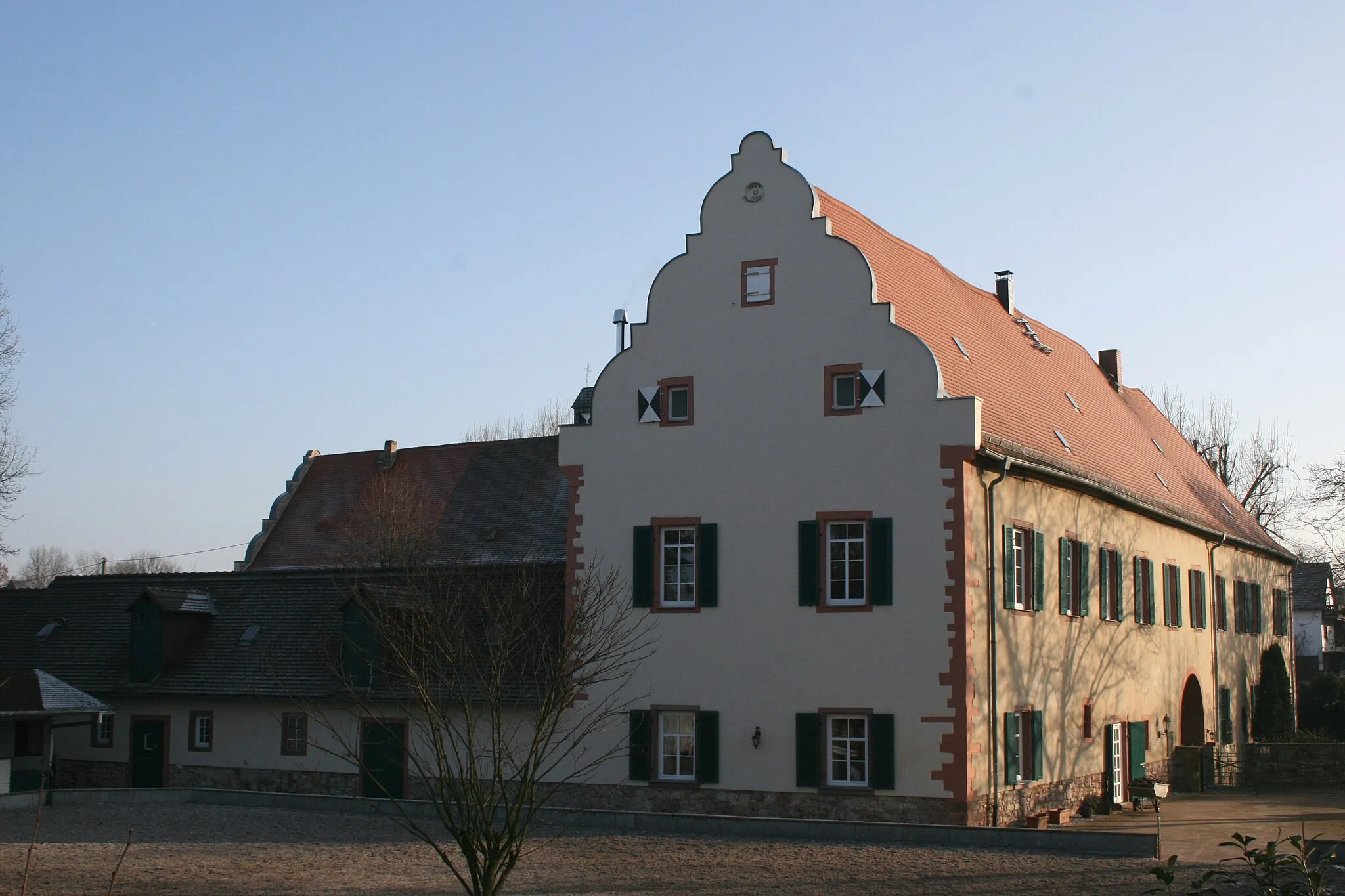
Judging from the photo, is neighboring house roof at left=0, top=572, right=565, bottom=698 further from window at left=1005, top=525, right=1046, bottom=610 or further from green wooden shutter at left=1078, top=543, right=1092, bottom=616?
green wooden shutter at left=1078, top=543, right=1092, bottom=616

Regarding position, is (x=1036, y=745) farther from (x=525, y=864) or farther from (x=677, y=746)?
(x=525, y=864)

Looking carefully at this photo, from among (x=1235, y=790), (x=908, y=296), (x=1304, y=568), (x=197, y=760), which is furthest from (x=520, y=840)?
(x=1304, y=568)

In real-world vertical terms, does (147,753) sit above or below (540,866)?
above

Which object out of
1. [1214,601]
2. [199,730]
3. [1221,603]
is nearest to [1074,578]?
[1214,601]

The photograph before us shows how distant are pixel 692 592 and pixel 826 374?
4.26 m

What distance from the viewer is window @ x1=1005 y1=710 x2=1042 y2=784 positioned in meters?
24.0

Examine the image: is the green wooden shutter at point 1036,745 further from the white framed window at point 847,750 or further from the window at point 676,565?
the window at point 676,565

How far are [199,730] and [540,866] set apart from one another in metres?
12.9

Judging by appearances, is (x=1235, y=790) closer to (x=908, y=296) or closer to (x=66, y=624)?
(x=908, y=296)

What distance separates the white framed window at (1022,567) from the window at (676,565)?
16.2 feet

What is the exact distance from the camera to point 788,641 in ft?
77.9

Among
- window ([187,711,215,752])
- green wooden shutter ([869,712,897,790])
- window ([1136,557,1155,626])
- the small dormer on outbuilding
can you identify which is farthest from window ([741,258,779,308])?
the small dormer on outbuilding

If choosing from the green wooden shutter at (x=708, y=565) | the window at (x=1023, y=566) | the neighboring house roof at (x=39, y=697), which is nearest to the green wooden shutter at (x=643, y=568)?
the green wooden shutter at (x=708, y=565)

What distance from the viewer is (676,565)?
25.0 m
